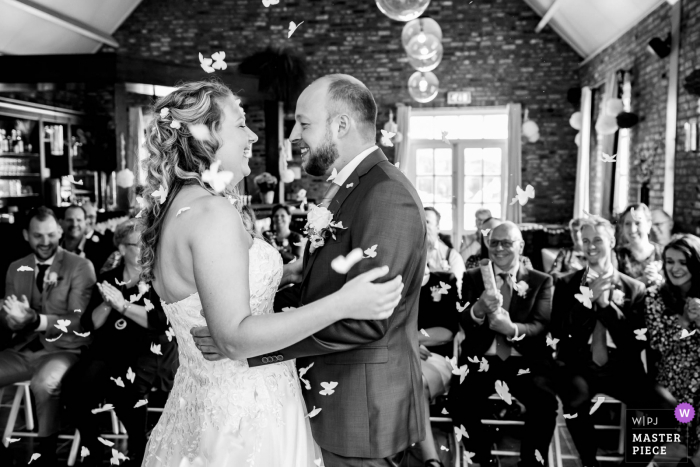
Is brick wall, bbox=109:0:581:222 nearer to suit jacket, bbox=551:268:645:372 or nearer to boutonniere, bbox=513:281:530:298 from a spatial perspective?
suit jacket, bbox=551:268:645:372

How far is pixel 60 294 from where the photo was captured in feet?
13.5

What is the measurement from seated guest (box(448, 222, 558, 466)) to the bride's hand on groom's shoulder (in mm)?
2100

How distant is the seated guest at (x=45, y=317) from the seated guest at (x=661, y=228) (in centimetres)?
455

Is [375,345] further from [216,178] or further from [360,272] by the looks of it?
[216,178]

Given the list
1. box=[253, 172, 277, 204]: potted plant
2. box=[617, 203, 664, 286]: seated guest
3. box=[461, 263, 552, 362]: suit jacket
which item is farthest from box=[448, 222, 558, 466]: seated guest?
box=[253, 172, 277, 204]: potted plant

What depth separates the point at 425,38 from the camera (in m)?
7.50

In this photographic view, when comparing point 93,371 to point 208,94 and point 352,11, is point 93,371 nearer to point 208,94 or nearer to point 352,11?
point 208,94

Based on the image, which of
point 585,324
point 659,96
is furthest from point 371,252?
point 659,96

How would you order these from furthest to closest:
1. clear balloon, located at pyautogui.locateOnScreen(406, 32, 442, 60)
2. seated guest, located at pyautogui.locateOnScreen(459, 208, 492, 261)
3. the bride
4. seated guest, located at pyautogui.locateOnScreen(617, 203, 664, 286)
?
clear balloon, located at pyautogui.locateOnScreen(406, 32, 442, 60) < seated guest, located at pyautogui.locateOnScreen(459, 208, 492, 261) < seated guest, located at pyautogui.locateOnScreen(617, 203, 664, 286) < the bride

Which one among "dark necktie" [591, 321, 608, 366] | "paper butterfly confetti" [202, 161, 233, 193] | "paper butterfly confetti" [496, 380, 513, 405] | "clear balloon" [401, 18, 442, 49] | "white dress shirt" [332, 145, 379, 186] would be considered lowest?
"paper butterfly confetti" [496, 380, 513, 405]

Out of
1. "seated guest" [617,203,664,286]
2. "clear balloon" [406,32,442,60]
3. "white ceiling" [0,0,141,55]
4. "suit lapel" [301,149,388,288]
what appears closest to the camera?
"suit lapel" [301,149,388,288]

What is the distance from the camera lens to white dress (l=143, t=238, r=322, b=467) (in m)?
1.76

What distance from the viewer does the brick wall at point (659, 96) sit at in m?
6.32

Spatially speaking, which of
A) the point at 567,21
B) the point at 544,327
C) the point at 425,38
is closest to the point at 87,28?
the point at 425,38
